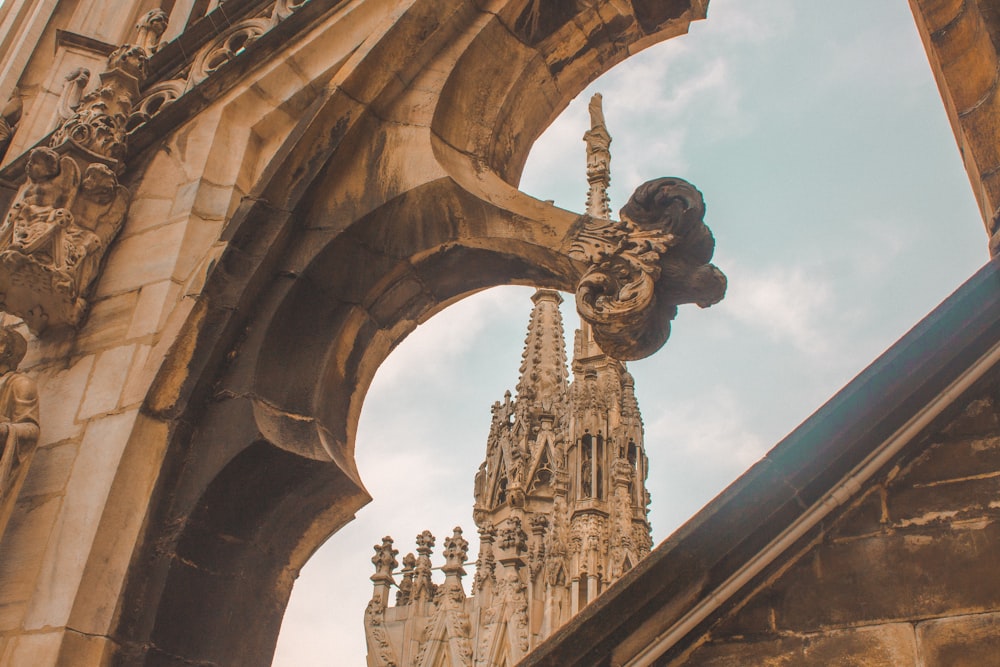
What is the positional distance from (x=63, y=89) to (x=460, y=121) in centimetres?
228

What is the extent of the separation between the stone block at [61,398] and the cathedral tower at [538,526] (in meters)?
13.8

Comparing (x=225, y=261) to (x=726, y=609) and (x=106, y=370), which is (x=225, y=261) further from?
(x=726, y=609)

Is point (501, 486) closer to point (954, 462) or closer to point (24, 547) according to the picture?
point (24, 547)

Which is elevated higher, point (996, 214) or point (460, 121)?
point (460, 121)

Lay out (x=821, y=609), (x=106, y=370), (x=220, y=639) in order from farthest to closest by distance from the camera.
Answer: (x=106, y=370) < (x=220, y=639) < (x=821, y=609)

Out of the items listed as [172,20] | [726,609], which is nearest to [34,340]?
[172,20]

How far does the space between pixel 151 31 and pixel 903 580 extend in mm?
4372

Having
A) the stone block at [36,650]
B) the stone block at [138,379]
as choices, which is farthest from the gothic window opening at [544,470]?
the stone block at [36,650]

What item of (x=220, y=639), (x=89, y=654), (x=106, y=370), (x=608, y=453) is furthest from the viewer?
(x=608, y=453)

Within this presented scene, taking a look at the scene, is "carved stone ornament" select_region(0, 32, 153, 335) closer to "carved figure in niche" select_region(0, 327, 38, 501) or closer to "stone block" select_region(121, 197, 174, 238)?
"stone block" select_region(121, 197, 174, 238)

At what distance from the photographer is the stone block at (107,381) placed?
3502 millimetres

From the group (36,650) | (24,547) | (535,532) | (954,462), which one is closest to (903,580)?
(954,462)

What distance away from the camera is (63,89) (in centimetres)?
516

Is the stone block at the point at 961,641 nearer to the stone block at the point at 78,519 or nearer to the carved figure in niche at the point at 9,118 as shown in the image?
the stone block at the point at 78,519
